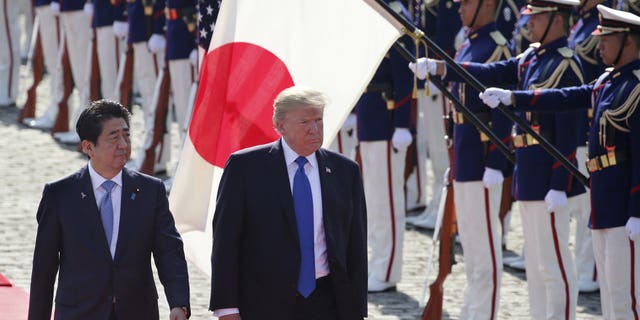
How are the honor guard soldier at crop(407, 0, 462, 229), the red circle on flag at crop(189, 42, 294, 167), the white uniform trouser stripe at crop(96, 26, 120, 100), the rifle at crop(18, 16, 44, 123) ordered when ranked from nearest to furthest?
the red circle on flag at crop(189, 42, 294, 167)
the honor guard soldier at crop(407, 0, 462, 229)
the white uniform trouser stripe at crop(96, 26, 120, 100)
the rifle at crop(18, 16, 44, 123)

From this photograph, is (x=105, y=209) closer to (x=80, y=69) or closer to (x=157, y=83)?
(x=157, y=83)

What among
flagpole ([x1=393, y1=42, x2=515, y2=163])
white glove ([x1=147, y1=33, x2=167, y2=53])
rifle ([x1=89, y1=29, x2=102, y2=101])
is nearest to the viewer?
flagpole ([x1=393, y1=42, x2=515, y2=163])

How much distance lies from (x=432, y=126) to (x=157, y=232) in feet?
22.9

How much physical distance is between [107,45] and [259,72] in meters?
8.08

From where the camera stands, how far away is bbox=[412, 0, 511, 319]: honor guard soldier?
9.71 m

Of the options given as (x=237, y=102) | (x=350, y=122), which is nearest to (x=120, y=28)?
(x=350, y=122)

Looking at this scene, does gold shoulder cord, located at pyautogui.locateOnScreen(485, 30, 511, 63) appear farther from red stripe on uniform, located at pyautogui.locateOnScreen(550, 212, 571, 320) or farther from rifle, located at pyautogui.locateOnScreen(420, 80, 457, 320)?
red stripe on uniform, located at pyautogui.locateOnScreen(550, 212, 571, 320)

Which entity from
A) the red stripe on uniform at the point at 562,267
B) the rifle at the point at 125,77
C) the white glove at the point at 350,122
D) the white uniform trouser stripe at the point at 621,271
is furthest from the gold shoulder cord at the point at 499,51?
the rifle at the point at 125,77

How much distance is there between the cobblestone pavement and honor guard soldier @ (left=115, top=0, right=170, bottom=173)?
762mm

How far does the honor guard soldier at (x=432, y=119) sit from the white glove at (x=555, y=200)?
3.75 metres

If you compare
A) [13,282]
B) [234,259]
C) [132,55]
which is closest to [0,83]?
[132,55]

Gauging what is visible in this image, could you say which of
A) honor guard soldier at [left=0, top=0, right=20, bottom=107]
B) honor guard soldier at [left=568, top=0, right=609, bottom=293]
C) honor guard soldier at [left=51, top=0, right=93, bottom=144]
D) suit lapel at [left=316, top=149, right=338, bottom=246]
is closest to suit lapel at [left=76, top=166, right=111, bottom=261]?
suit lapel at [left=316, top=149, right=338, bottom=246]

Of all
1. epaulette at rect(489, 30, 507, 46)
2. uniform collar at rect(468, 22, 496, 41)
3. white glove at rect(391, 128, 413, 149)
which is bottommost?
white glove at rect(391, 128, 413, 149)

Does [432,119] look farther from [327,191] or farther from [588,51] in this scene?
[327,191]
